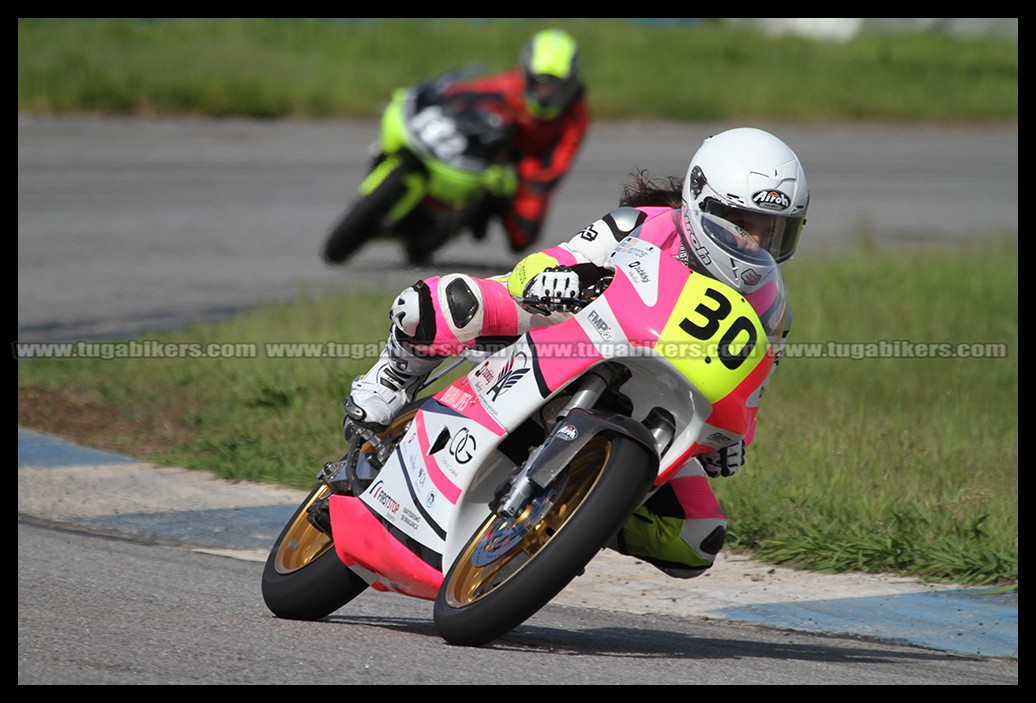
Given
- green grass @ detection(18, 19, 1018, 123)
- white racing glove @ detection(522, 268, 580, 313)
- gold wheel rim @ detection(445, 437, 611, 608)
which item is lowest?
green grass @ detection(18, 19, 1018, 123)

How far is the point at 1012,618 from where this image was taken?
16.9ft

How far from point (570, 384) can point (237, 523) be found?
8.52 ft

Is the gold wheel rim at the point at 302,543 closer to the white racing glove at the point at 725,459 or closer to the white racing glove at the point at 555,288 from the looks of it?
the white racing glove at the point at 555,288

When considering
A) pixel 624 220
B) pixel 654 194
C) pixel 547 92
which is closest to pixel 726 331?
pixel 624 220

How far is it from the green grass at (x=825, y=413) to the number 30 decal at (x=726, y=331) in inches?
79.4

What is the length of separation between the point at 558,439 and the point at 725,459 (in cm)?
73

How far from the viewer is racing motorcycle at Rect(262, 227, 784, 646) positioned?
12.5ft

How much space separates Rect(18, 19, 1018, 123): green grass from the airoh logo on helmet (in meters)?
14.7

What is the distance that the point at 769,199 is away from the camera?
421 centimetres

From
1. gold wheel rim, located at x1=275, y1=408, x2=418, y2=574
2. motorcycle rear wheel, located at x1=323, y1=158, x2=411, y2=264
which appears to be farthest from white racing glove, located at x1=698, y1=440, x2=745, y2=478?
motorcycle rear wheel, located at x1=323, y1=158, x2=411, y2=264

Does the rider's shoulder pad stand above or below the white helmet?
below

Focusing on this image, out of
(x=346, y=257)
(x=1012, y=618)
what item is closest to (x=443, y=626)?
(x=1012, y=618)

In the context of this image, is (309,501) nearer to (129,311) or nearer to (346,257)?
(129,311)

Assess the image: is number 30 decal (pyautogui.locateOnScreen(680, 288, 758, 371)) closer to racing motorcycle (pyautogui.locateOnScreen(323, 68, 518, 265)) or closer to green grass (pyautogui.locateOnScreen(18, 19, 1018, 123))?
racing motorcycle (pyautogui.locateOnScreen(323, 68, 518, 265))
